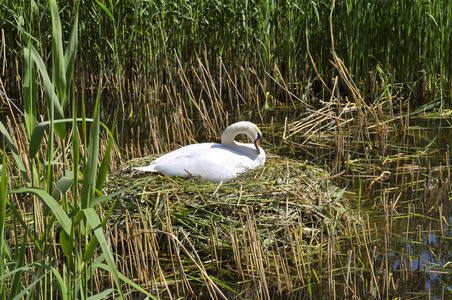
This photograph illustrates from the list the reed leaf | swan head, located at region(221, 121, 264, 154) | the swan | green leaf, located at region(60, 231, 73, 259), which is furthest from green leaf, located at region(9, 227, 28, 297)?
swan head, located at region(221, 121, 264, 154)

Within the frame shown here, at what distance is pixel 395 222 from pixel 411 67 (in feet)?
12.1

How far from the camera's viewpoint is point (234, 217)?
12.5 ft

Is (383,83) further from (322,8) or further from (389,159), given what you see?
(389,159)

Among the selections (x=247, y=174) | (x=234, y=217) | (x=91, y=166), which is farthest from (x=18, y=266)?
(x=247, y=174)

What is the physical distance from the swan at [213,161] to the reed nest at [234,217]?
0.20 feet

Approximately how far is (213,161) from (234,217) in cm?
56

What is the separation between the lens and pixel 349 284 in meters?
3.08

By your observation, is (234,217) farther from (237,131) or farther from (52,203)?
(52,203)

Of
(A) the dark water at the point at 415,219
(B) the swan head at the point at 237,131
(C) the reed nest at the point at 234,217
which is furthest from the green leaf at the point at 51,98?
(B) the swan head at the point at 237,131

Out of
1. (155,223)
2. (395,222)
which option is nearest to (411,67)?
(395,222)

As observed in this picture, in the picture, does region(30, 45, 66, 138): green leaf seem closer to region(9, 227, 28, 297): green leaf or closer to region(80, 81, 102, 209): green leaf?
region(80, 81, 102, 209): green leaf

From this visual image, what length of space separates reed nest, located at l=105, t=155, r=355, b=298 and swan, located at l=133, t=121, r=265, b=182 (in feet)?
0.20

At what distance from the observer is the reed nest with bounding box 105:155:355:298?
3.48 m

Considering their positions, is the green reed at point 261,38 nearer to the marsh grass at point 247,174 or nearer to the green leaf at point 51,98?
the marsh grass at point 247,174
